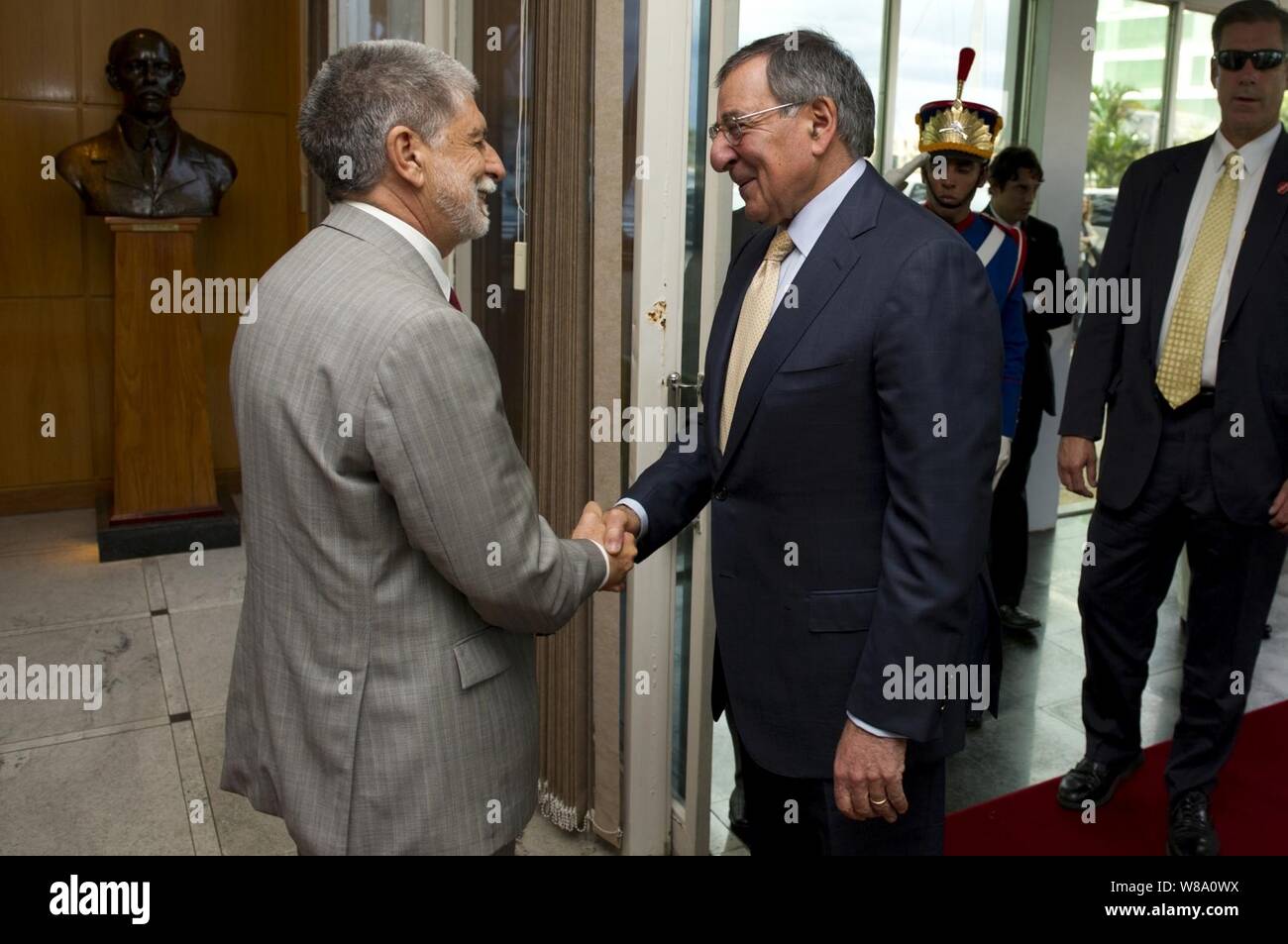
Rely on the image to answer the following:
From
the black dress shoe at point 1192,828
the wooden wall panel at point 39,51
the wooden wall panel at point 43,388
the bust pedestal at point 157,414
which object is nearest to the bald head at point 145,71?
Result: the bust pedestal at point 157,414

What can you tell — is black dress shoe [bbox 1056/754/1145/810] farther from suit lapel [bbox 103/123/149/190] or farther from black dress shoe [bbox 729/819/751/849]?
suit lapel [bbox 103/123/149/190]

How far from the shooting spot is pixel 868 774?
151 centimetres

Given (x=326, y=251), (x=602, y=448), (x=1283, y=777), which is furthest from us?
(x=1283, y=777)

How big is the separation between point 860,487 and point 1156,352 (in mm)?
1440

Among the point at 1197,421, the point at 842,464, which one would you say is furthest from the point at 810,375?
the point at 1197,421

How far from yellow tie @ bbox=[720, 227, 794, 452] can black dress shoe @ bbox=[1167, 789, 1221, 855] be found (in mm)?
1684

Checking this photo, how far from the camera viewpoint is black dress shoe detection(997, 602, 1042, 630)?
14.2 ft

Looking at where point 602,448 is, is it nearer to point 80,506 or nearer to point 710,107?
point 710,107

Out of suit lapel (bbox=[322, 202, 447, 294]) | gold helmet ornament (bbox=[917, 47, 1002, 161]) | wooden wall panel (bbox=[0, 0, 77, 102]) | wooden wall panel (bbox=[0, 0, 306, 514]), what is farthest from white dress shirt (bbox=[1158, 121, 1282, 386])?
wooden wall panel (bbox=[0, 0, 77, 102])

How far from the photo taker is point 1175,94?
598 cm

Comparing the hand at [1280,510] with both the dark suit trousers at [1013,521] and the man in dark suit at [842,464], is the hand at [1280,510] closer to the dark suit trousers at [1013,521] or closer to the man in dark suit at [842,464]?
the man in dark suit at [842,464]

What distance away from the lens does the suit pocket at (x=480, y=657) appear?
57.9 inches
